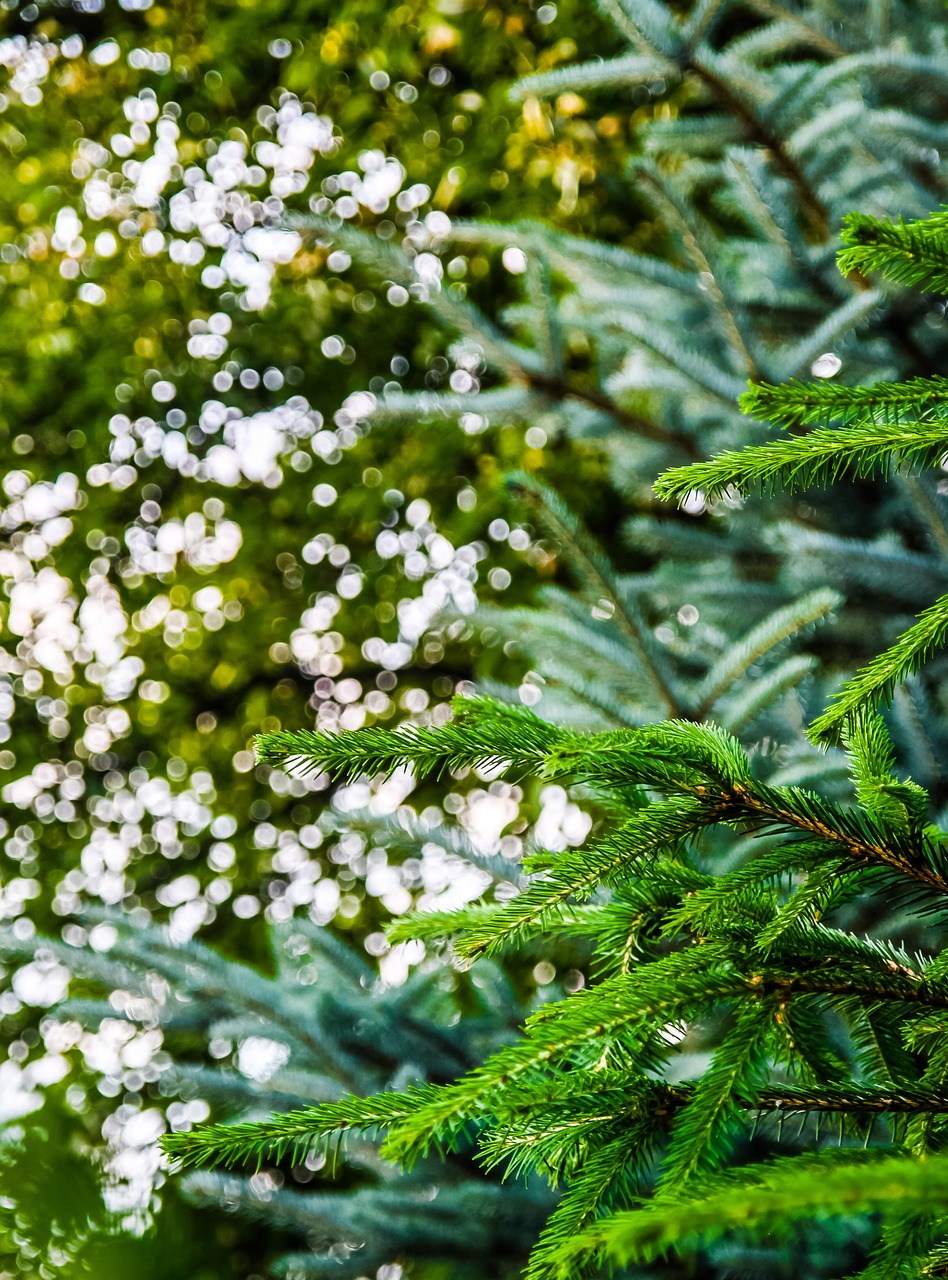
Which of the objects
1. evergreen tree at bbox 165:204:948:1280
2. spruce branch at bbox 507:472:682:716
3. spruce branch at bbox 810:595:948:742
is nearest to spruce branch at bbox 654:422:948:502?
evergreen tree at bbox 165:204:948:1280

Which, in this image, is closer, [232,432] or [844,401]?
[844,401]

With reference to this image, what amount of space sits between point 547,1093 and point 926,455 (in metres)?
0.52

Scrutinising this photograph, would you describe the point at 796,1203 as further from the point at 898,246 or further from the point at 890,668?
the point at 898,246

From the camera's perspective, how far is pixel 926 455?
0.68 metres

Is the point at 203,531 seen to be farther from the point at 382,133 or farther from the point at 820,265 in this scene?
the point at 820,265

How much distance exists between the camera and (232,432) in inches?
143

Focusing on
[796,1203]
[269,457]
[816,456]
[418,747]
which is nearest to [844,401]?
[816,456]

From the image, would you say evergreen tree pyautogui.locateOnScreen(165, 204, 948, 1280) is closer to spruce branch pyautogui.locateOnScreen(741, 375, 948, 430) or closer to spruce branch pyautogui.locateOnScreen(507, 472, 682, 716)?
spruce branch pyautogui.locateOnScreen(741, 375, 948, 430)

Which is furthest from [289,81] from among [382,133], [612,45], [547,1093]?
[547,1093]

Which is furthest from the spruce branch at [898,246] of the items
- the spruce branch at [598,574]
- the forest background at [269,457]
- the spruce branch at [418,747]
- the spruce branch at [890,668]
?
the forest background at [269,457]

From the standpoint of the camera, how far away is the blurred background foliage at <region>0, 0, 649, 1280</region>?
323 centimetres

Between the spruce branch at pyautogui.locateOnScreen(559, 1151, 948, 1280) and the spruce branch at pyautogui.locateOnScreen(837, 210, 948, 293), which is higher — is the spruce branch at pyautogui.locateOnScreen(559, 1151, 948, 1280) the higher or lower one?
the lower one

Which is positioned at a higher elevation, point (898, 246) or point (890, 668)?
point (898, 246)

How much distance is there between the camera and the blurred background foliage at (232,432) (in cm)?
323
